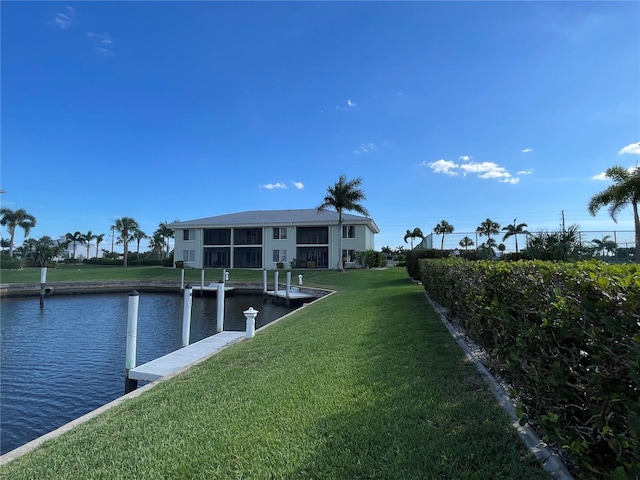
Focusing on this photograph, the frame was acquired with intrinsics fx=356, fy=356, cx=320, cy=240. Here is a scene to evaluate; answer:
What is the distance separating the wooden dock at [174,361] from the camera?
7.65 meters

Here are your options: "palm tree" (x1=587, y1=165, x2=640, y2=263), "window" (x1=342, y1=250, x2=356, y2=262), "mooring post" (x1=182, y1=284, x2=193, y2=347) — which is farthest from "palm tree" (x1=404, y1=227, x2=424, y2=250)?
"mooring post" (x1=182, y1=284, x2=193, y2=347)

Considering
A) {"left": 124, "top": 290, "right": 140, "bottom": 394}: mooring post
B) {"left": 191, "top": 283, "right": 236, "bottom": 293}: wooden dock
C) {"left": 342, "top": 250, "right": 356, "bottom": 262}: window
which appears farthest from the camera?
{"left": 342, "top": 250, "right": 356, "bottom": 262}: window

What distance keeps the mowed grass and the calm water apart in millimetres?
2938

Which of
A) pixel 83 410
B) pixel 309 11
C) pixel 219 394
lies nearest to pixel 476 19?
pixel 309 11

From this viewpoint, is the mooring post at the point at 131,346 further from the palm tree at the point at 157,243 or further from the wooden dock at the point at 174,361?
the palm tree at the point at 157,243

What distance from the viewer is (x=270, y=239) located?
42.4m

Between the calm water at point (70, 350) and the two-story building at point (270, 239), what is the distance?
1892 cm

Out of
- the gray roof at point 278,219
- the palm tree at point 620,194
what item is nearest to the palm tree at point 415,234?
the gray roof at point 278,219

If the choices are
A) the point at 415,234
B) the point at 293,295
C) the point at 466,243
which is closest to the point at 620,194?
the point at 466,243

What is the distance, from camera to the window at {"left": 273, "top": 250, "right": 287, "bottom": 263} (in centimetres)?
4212

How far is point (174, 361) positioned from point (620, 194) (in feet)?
77.7

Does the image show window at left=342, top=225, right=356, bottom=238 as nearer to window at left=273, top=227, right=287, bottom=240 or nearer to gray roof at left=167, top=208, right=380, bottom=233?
gray roof at left=167, top=208, right=380, bottom=233

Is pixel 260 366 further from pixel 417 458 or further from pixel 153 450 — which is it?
pixel 417 458

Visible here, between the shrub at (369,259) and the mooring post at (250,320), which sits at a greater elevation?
the shrub at (369,259)
